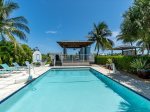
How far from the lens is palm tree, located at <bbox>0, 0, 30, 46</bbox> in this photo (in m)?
15.9

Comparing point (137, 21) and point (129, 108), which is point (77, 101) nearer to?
point (129, 108)

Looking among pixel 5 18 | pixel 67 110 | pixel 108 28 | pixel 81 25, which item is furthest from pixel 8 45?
pixel 81 25

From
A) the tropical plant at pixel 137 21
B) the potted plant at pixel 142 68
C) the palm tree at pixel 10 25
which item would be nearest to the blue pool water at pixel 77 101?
the potted plant at pixel 142 68

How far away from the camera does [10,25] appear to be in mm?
16625

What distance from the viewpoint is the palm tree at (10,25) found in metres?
Result: 15.9

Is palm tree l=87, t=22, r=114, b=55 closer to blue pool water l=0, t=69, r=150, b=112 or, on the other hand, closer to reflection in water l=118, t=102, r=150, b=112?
blue pool water l=0, t=69, r=150, b=112

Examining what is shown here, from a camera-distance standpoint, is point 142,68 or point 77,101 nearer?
point 77,101

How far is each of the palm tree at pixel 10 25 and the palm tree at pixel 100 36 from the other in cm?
2494

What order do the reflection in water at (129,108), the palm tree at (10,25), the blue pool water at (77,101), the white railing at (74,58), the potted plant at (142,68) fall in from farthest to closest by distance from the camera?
the white railing at (74,58)
the palm tree at (10,25)
the potted plant at (142,68)
the blue pool water at (77,101)
the reflection in water at (129,108)

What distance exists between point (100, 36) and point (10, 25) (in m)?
26.4

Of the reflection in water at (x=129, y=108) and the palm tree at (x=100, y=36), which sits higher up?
the palm tree at (x=100, y=36)

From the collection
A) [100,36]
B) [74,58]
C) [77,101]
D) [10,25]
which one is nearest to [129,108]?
[77,101]

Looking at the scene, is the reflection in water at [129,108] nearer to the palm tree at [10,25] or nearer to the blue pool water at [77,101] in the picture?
the blue pool water at [77,101]

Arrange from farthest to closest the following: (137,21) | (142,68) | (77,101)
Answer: (142,68), (137,21), (77,101)
